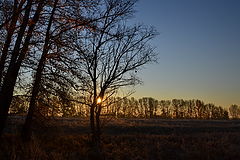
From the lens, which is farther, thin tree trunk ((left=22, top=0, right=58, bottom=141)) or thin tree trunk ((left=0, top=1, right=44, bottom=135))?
thin tree trunk ((left=22, top=0, right=58, bottom=141))

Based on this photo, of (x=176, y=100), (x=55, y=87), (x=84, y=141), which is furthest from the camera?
(x=176, y=100)

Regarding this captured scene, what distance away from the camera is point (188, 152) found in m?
11.9

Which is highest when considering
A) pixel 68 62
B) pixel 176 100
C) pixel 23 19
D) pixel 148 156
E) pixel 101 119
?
pixel 176 100

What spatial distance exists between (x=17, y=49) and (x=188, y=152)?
30.1ft

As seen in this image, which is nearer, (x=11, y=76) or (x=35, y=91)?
(x=11, y=76)

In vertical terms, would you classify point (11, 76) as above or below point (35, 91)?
above

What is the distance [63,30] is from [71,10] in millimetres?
1316

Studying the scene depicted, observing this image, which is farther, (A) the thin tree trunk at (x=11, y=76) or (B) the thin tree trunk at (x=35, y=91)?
(B) the thin tree trunk at (x=35, y=91)

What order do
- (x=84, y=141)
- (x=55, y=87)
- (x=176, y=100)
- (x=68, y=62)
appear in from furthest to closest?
1. (x=176, y=100)
2. (x=84, y=141)
3. (x=55, y=87)
4. (x=68, y=62)

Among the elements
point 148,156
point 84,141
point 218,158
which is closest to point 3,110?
point 84,141

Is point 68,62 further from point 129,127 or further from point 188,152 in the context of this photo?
point 129,127

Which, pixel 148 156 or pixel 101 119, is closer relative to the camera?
pixel 148 156

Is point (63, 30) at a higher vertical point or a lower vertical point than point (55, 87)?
higher

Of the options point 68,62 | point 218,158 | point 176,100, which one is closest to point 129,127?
point 218,158
